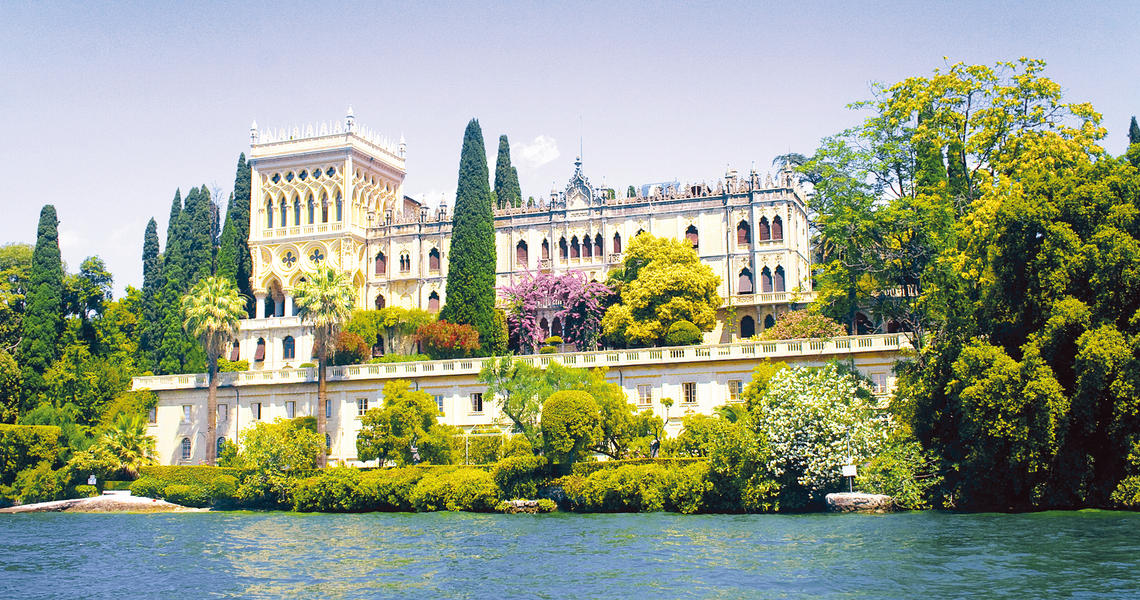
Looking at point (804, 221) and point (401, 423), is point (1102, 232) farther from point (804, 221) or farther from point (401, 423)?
point (804, 221)

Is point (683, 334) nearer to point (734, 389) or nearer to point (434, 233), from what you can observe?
point (734, 389)

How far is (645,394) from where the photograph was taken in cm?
5041

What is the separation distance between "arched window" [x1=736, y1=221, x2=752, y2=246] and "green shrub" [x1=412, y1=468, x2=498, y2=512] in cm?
2525

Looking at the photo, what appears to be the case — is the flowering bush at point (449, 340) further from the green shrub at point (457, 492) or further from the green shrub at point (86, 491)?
the green shrub at point (86, 491)

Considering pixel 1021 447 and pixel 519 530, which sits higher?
pixel 1021 447

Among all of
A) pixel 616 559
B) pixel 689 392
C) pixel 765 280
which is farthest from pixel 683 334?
pixel 616 559

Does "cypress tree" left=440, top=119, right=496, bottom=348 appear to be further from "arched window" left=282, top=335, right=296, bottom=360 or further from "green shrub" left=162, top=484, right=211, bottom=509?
"green shrub" left=162, top=484, right=211, bottom=509

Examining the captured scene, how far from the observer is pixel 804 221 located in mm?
65938

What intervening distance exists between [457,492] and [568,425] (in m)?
5.13

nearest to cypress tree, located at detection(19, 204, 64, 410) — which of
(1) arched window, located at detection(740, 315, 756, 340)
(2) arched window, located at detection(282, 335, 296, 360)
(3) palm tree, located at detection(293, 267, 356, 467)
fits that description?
(2) arched window, located at detection(282, 335, 296, 360)

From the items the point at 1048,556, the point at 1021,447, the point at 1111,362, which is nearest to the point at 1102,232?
the point at 1111,362

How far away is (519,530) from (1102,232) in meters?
18.3

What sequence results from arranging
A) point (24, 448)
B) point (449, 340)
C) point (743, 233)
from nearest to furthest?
point (24, 448)
point (449, 340)
point (743, 233)

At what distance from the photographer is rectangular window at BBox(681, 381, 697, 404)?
1959 inches
